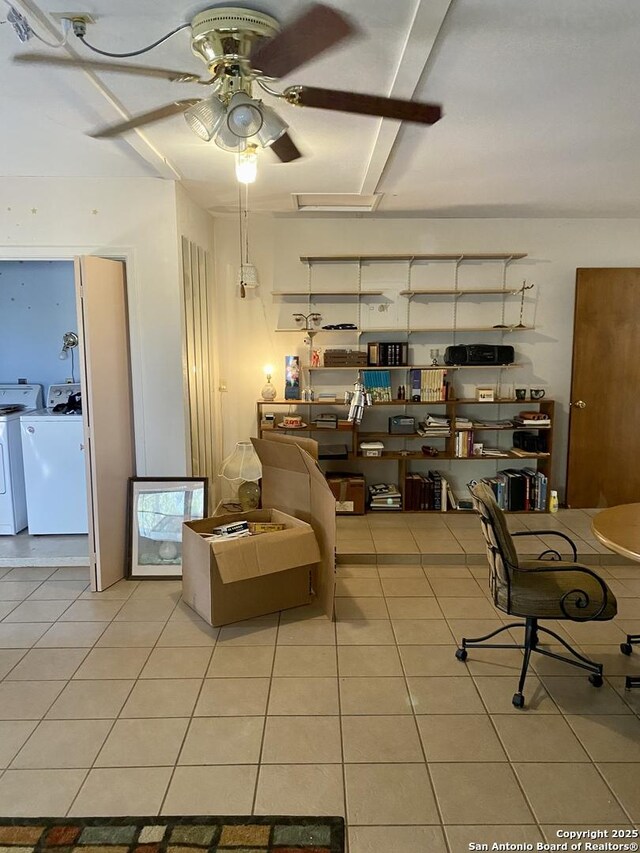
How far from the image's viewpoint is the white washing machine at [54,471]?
4.14m

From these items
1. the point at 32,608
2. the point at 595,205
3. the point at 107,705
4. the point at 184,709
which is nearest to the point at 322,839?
the point at 184,709

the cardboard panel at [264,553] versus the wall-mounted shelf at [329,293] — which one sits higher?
the wall-mounted shelf at [329,293]

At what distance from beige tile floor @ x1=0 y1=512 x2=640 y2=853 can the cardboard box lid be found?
246mm

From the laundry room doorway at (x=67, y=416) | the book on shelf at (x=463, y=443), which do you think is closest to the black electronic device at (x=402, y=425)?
the book on shelf at (x=463, y=443)

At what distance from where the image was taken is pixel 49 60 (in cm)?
196

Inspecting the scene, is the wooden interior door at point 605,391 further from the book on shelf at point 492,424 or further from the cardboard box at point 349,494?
the cardboard box at point 349,494

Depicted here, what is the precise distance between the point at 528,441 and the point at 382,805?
11.5ft

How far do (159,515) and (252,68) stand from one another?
9.01 feet

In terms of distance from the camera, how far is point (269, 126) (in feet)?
6.17

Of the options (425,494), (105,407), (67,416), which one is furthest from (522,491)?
(67,416)

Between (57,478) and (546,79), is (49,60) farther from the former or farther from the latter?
(57,478)

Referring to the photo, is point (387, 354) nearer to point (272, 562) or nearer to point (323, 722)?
point (272, 562)

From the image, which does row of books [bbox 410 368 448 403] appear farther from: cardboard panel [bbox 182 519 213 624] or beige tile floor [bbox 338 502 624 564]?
cardboard panel [bbox 182 519 213 624]

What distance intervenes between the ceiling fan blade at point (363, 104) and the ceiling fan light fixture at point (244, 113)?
14cm
